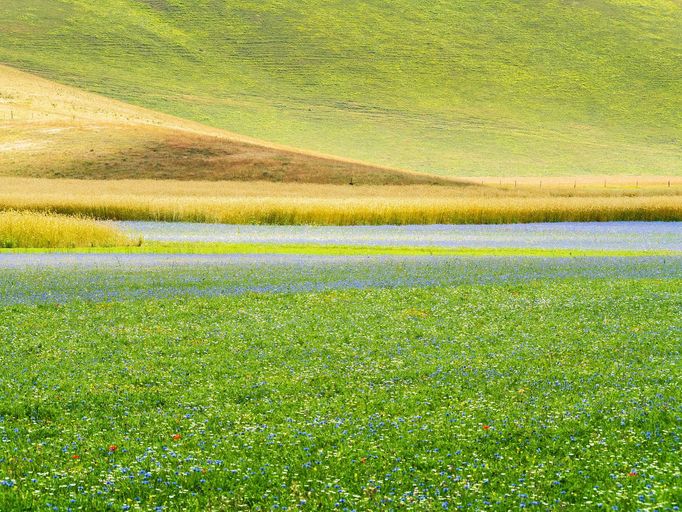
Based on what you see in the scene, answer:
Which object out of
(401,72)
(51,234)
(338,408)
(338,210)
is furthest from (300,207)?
(401,72)

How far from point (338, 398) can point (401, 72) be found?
125 m

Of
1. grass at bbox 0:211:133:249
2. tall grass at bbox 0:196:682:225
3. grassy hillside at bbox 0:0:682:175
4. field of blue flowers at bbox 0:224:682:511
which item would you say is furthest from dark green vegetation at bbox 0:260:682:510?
grassy hillside at bbox 0:0:682:175

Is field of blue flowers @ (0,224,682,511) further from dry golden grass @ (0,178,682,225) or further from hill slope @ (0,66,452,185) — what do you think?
hill slope @ (0,66,452,185)

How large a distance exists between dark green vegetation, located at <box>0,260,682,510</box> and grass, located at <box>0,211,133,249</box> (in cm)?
1486

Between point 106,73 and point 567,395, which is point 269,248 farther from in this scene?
point 106,73

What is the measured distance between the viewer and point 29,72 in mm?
114812

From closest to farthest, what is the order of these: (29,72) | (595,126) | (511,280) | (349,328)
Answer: (349,328), (511,280), (29,72), (595,126)

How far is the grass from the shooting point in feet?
110

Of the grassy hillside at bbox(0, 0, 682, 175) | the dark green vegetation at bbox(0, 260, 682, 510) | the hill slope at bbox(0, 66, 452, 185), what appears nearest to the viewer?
the dark green vegetation at bbox(0, 260, 682, 510)

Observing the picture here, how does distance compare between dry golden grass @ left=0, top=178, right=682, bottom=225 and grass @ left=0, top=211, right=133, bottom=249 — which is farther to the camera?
dry golden grass @ left=0, top=178, right=682, bottom=225

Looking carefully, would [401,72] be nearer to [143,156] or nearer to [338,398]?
[143,156]

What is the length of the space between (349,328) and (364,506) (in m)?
8.93

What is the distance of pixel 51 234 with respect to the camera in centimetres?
3362

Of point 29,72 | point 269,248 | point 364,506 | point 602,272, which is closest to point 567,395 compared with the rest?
point 364,506
